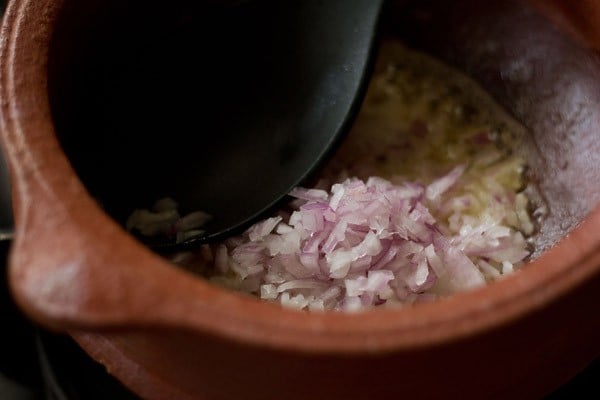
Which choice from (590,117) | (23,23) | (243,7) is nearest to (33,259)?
(23,23)

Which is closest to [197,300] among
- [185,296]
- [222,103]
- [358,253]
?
[185,296]

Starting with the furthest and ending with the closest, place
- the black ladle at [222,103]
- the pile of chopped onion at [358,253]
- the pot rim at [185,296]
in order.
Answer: the black ladle at [222,103] < the pile of chopped onion at [358,253] < the pot rim at [185,296]

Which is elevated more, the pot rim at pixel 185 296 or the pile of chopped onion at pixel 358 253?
the pot rim at pixel 185 296

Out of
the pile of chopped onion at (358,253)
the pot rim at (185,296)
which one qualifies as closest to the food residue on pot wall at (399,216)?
the pile of chopped onion at (358,253)

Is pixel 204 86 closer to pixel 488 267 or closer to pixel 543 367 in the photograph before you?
pixel 488 267

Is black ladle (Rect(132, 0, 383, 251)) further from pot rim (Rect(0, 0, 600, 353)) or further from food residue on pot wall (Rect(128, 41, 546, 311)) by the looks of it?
pot rim (Rect(0, 0, 600, 353))

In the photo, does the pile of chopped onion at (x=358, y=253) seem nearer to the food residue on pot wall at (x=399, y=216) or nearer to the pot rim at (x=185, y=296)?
the food residue on pot wall at (x=399, y=216)

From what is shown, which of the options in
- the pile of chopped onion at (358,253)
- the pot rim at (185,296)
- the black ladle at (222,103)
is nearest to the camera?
the pot rim at (185,296)
